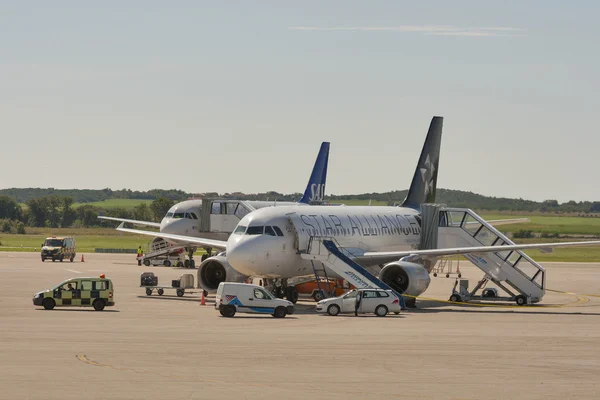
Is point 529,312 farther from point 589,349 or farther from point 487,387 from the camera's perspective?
point 487,387

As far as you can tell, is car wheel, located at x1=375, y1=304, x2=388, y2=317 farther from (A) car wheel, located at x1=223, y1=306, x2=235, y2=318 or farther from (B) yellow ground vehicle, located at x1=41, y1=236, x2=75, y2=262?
(B) yellow ground vehicle, located at x1=41, y1=236, x2=75, y2=262

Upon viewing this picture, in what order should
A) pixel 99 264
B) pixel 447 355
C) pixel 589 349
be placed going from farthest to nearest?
pixel 99 264, pixel 589 349, pixel 447 355

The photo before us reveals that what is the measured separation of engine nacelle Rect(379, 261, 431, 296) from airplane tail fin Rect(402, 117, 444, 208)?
18.1 metres

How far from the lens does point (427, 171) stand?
75.4 m

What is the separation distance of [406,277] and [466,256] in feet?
25.2

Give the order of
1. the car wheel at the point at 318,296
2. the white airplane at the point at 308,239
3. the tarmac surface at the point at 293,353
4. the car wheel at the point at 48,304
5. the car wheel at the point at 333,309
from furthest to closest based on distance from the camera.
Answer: the car wheel at the point at 318,296
the white airplane at the point at 308,239
the car wheel at the point at 48,304
the car wheel at the point at 333,309
the tarmac surface at the point at 293,353

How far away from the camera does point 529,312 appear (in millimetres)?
55281

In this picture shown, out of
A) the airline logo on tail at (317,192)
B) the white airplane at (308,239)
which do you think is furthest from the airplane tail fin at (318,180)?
the white airplane at (308,239)

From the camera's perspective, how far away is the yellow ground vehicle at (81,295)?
5056 cm

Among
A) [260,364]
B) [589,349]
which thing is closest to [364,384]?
[260,364]

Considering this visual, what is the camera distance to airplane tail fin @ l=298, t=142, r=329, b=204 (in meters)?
101

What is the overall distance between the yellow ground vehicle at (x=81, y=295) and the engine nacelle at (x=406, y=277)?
15.0 metres

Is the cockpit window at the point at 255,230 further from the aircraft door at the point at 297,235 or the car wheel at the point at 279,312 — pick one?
the car wheel at the point at 279,312

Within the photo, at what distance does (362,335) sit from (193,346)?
7716 mm
